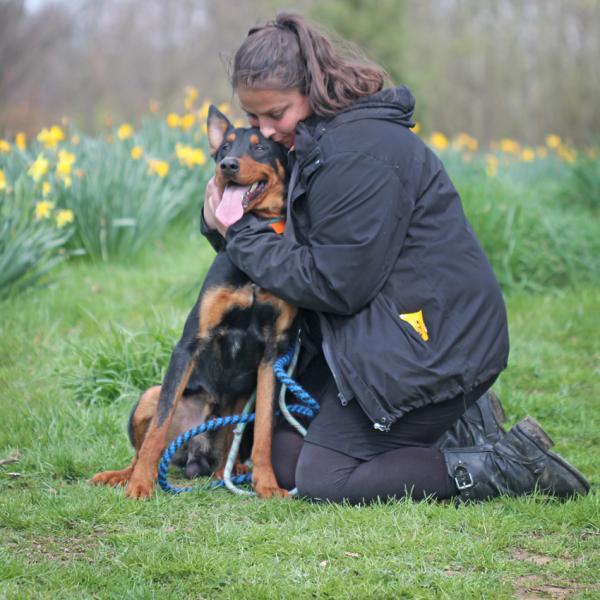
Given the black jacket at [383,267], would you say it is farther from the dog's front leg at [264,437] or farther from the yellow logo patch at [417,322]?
the dog's front leg at [264,437]

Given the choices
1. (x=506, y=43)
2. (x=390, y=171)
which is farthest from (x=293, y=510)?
(x=506, y=43)

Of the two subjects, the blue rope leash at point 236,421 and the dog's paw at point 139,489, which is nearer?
the dog's paw at point 139,489

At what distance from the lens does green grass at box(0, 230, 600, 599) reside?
2479mm

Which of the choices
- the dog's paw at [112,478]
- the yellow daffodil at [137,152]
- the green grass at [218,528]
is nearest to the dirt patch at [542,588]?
the green grass at [218,528]

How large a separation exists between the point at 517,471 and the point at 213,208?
1497 mm

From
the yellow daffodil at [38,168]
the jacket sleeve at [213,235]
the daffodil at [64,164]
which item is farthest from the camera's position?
the daffodil at [64,164]

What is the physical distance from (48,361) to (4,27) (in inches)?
442

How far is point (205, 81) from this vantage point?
19688 mm

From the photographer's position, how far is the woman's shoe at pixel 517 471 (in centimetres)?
318

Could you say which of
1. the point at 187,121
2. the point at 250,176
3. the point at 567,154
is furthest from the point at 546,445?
the point at 567,154

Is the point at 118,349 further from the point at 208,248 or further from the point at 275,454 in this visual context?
the point at 208,248

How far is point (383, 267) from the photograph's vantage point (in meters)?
3.12

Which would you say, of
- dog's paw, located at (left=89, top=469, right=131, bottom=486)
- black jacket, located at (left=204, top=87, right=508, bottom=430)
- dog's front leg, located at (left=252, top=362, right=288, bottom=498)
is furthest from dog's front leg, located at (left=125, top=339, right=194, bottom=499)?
black jacket, located at (left=204, top=87, right=508, bottom=430)

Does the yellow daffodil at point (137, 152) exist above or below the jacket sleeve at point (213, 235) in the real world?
below
